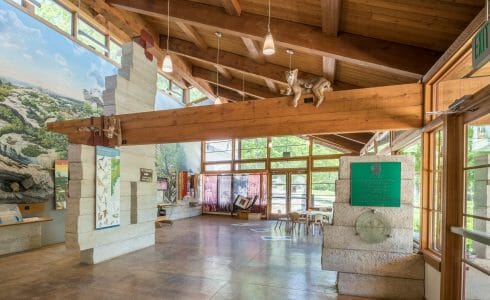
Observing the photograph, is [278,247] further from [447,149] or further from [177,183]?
[177,183]

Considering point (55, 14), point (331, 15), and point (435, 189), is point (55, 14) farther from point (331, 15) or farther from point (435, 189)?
point (435, 189)

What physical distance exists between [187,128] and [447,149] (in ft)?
10.9

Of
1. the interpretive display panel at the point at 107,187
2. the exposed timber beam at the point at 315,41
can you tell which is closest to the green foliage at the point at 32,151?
the interpretive display panel at the point at 107,187

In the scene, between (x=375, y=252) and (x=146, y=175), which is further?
(x=146, y=175)

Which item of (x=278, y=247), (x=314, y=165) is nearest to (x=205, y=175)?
(x=314, y=165)

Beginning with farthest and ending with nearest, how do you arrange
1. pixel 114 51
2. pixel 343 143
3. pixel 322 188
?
1. pixel 322 188
2. pixel 343 143
3. pixel 114 51

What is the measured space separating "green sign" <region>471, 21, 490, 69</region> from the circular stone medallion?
7.03 feet

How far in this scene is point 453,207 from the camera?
8.12ft

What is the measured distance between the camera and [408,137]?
4180mm

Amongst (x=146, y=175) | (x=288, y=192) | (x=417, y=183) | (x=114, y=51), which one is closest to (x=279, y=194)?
(x=288, y=192)

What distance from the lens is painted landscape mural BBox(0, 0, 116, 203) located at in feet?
18.3

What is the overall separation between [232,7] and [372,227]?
378cm

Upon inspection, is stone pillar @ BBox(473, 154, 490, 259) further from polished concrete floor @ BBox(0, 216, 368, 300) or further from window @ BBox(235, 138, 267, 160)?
window @ BBox(235, 138, 267, 160)

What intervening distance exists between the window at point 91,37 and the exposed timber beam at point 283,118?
3849mm
